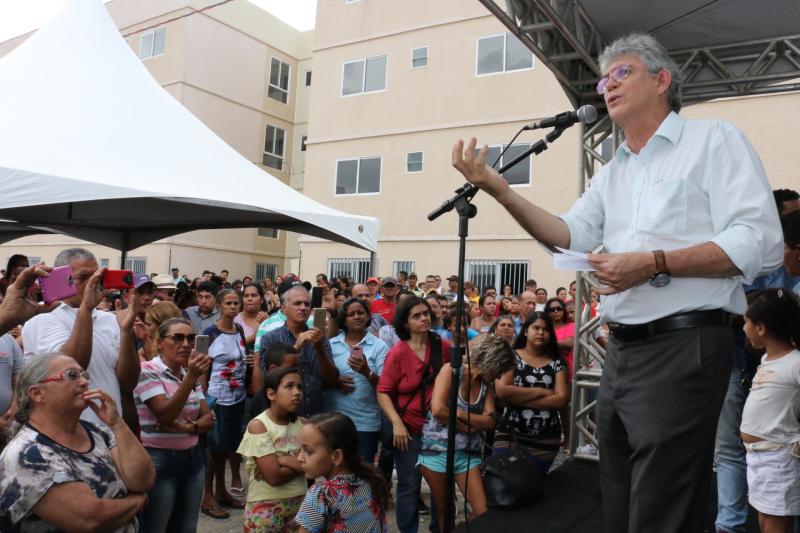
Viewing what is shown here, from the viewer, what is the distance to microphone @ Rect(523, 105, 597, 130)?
2.63 m

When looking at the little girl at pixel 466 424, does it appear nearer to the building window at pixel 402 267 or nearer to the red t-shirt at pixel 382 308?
the red t-shirt at pixel 382 308

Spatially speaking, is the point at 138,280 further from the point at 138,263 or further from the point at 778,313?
the point at 138,263

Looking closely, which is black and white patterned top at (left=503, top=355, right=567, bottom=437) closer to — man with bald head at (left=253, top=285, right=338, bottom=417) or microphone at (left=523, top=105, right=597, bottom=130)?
man with bald head at (left=253, top=285, right=338, bottom=417)

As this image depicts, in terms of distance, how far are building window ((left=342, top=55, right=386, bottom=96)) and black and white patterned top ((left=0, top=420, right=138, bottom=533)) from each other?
1542 cm

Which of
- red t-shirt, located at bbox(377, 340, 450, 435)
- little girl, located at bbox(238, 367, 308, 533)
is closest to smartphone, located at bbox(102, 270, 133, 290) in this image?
little girl, located at bbox(238, 367, 308, 533)

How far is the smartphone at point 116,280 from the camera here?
3.38 metres

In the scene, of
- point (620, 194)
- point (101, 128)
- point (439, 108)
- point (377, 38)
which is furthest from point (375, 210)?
point (620, 194)

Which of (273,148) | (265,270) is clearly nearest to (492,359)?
(265,270)

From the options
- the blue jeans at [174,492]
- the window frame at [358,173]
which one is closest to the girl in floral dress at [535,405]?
the blue jeans at [174,492]

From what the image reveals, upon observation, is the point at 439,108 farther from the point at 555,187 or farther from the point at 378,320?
the point at 378,320

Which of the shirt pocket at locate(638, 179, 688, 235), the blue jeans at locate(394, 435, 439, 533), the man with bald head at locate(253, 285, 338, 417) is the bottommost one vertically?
the blue jeans at locate(394, 435, 439, 533)

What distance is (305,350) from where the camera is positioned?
471 centimetres

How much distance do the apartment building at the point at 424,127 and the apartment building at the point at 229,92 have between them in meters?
5.36

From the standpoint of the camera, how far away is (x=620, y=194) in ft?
6.69
